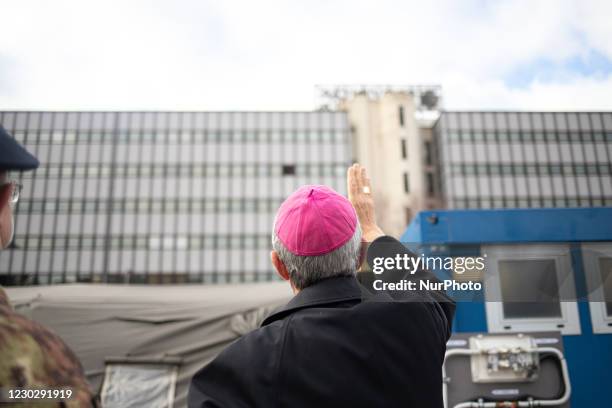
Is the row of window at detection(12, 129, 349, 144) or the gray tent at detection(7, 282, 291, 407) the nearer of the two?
the gray tent at detection(7, 282, 291, 407)

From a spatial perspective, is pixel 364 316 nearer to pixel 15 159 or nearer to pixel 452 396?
pixel 15 159

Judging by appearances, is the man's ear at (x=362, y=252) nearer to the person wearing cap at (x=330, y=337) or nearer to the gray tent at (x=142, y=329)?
the person wearing cap at (x=330, y=337)

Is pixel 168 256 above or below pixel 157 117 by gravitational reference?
below

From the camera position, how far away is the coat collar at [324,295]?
3.90 ft

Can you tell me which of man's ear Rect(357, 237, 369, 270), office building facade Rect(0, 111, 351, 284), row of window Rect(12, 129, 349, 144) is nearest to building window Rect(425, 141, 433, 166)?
office building facade Rect(0, 111, 351, 284)

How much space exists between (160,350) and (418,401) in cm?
463

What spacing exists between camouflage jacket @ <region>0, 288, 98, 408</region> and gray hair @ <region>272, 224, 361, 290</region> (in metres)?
0.60

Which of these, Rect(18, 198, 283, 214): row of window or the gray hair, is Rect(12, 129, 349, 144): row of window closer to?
Rect(18, 198, 283, 214): row of window

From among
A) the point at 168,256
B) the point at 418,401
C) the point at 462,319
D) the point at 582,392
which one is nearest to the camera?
the point at 418,401

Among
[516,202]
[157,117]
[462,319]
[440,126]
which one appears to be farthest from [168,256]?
[462,319]

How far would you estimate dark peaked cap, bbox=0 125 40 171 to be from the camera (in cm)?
A: 84

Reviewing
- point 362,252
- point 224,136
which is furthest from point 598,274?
point 224,136

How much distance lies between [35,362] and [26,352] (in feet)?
0.08

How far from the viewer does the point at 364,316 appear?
1168mm
